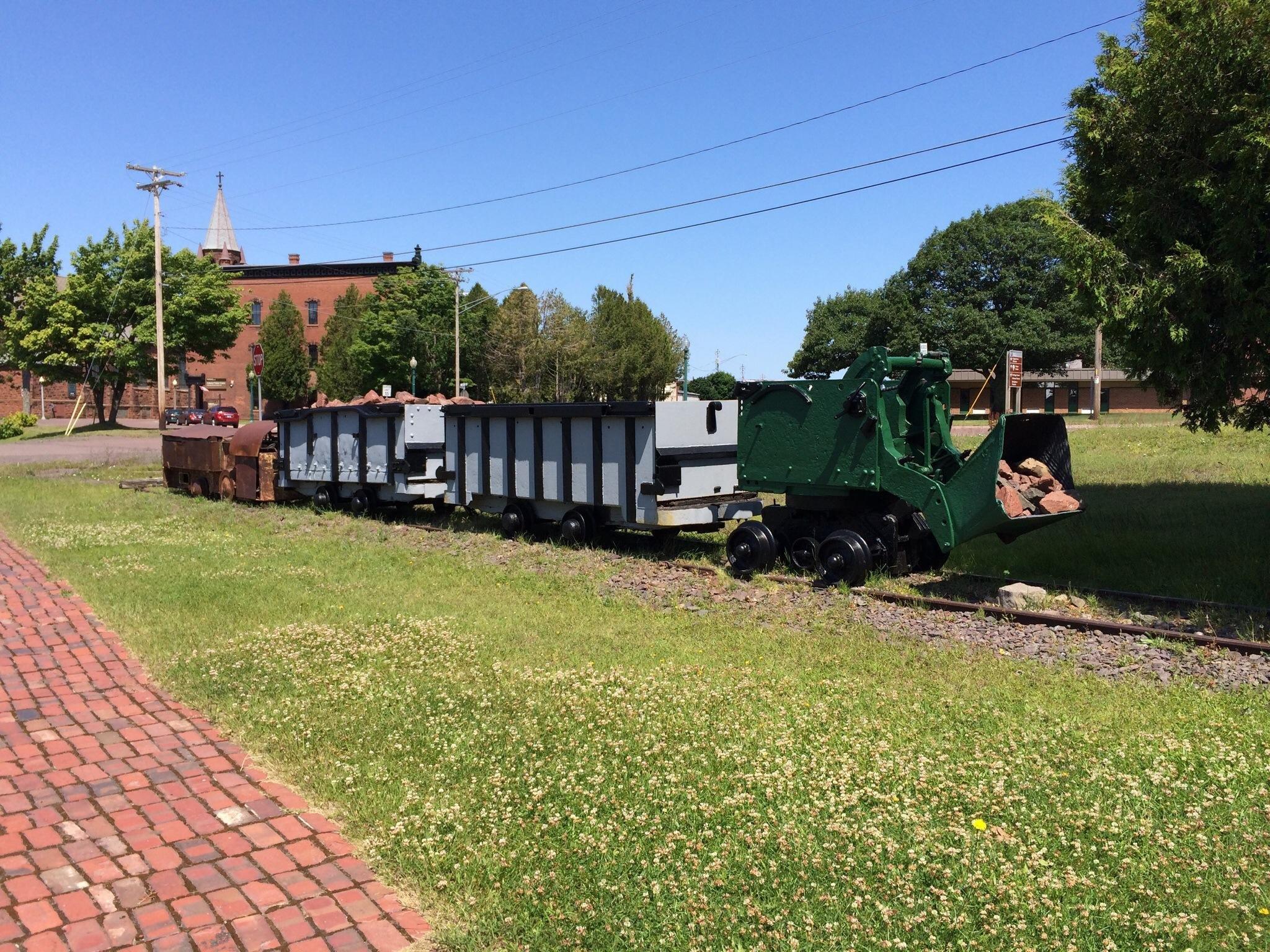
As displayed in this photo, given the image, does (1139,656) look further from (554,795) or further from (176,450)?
(176,450)

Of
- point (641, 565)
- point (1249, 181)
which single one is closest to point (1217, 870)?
point (1249, 181)

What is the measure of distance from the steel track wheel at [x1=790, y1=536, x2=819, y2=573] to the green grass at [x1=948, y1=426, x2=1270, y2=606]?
1.90 meters

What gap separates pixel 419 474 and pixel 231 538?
3.61 meters

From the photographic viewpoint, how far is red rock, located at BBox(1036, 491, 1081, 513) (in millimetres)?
9852

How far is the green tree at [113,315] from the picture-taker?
166 feet

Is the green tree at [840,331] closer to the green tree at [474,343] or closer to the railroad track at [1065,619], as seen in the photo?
the green tree at [474,343]

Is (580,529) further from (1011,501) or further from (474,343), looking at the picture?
(474,343)

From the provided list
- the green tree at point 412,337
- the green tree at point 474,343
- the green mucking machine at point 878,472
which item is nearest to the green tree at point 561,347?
the green tree at point 474,343

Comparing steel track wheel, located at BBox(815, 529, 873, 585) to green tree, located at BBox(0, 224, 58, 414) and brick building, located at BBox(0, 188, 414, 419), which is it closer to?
green tree, located at BBox(0, 224, 58, 414)

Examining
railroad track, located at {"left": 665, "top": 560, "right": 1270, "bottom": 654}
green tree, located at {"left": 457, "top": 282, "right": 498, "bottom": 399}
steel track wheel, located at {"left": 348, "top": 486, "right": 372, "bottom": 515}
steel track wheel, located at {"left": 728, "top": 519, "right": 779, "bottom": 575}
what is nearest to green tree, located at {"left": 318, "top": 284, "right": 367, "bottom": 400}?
green tree, located at {"left": 457, "top": 282, "right": 498, "bottom": 399}

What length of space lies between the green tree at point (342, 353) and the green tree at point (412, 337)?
4.30 feet

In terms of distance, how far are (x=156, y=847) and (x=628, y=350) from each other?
56.9m

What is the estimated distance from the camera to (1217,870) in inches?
168

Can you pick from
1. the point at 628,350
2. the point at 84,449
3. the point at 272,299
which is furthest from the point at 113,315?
the point at 272,299
